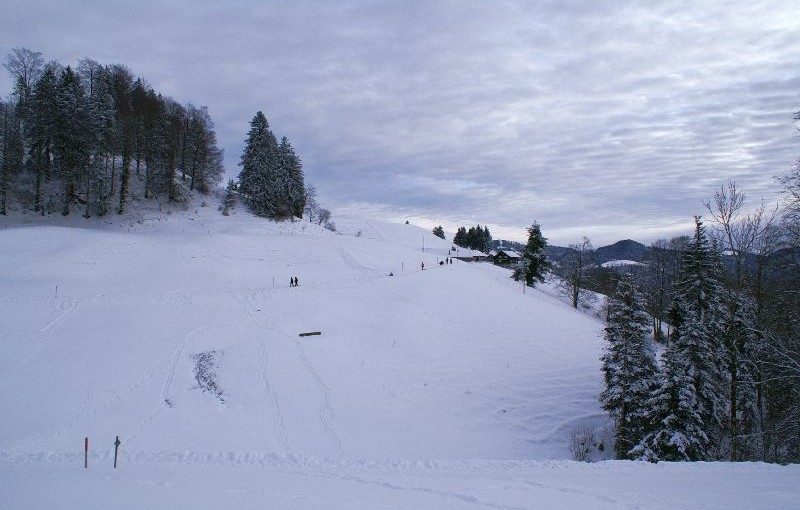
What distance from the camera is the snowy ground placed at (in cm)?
878

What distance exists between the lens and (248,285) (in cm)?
2914

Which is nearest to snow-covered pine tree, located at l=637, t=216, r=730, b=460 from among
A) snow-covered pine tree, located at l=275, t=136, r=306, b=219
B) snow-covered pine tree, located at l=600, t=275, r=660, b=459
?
snow-covered pine tree, located at l=600, t=275, r=660, b=459

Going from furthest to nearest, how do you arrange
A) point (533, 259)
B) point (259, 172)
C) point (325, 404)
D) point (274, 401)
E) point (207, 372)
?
point (259, 172), point (533, 259), point (207, 372), point (325, 404), point (274, 401)

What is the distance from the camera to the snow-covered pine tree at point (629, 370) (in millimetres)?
16469

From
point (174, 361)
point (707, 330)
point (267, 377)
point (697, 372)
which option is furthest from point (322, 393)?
point (707, 330)

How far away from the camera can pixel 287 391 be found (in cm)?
1720

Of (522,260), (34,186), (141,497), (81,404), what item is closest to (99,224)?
(34,186)

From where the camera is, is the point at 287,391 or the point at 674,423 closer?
the point at 674,423

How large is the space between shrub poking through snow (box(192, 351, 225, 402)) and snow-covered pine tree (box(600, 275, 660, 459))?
16757mm

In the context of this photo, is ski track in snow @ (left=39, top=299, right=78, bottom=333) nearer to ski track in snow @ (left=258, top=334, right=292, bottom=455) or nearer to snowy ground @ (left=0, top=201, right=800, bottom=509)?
snowy ground @ (left=0, top=201, right=800, bottom=509)

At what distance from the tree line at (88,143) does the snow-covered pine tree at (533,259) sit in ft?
138

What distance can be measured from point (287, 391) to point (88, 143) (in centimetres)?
3858

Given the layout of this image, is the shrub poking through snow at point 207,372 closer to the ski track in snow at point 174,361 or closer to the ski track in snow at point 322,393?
the ski track in snow at point 174,361

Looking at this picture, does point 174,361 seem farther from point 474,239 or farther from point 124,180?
point 474,239
